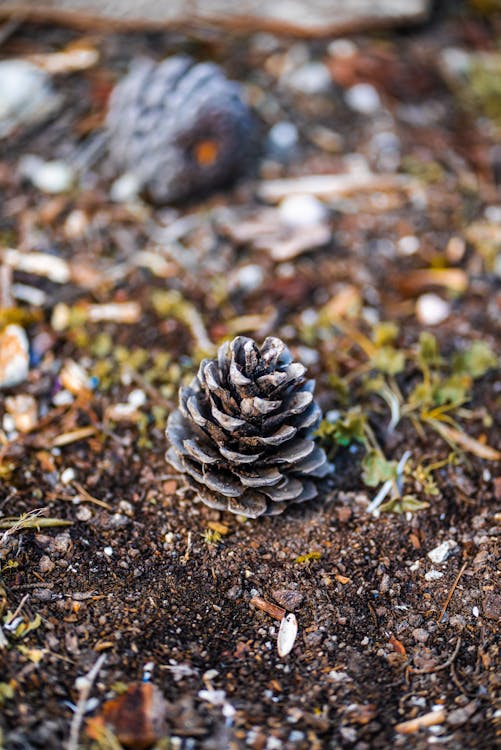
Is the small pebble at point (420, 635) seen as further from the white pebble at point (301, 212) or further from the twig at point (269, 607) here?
the white pebble at point (301, 212)

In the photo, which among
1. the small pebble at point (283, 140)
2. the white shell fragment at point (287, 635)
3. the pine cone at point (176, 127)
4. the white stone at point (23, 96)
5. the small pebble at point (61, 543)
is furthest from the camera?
the small pebble at point (283, 140)

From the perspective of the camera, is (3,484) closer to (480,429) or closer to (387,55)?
(480,429)

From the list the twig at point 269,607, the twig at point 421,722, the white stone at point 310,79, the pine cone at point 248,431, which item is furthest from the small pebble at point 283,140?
the twig at point 421,722

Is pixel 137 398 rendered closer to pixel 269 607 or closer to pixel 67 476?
pixel 67 476

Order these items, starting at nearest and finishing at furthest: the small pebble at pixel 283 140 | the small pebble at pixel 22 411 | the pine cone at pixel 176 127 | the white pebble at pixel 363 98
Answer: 1. the small pebble at pixel 22 411
2. the pine cone at pixel 176 127
3. the small pebble at pixel 283 140
4. the white pebble at pixel 363 98

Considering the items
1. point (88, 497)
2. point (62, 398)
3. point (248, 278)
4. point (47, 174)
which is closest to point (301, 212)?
point (248, 278)

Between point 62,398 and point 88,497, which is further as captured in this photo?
point 62,398
